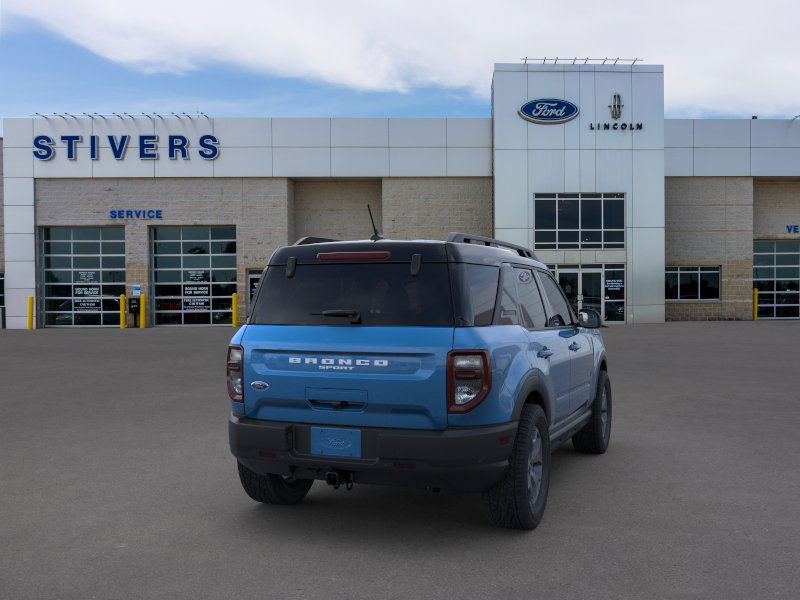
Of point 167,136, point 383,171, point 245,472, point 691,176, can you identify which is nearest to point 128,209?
point 167,136

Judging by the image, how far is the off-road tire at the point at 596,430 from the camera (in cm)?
654

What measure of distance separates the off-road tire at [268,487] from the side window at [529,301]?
2001mm

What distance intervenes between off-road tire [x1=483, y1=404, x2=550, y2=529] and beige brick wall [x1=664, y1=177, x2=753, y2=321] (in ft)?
92.9

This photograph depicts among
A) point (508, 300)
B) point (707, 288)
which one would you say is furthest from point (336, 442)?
point (707, 288)

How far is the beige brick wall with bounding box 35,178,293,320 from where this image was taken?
1171 inches

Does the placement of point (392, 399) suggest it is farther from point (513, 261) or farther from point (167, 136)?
point (167, 136)

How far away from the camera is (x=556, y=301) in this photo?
6.02m

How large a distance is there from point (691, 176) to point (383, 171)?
13076mm

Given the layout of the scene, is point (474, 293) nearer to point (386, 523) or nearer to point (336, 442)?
point (336, 442)

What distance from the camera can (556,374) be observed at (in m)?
5.21

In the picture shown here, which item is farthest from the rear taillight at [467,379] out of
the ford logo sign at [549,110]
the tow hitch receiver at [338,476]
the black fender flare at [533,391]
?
the ford logo sign at [549,110]

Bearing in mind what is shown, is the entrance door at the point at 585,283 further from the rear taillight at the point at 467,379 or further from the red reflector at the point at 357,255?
the rear taillight at the point at 467,379

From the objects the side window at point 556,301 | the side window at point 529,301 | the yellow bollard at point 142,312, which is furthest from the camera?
the yellow bollard at point 142,312

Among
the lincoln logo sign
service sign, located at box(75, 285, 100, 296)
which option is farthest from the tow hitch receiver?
service sign, located at box(75, 285, 100, 296)
